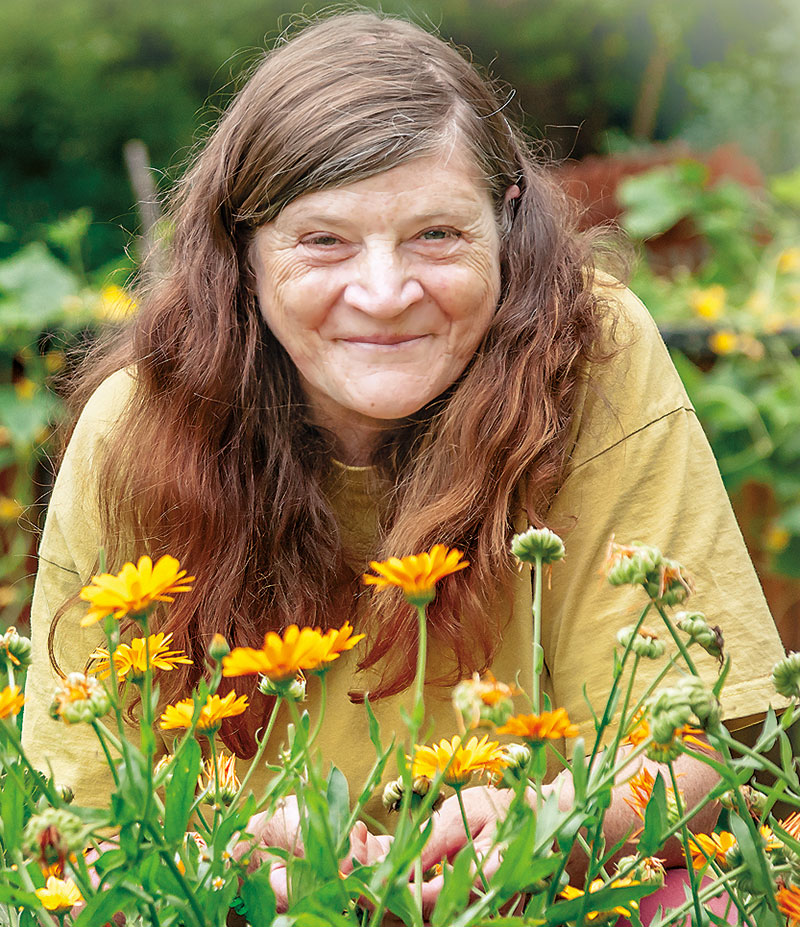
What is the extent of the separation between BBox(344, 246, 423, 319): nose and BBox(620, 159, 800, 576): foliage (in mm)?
911

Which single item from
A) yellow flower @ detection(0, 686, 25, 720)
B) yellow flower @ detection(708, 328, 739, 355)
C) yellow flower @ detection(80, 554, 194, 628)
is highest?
yellow flower @ detection(80, 554, 194, 628)

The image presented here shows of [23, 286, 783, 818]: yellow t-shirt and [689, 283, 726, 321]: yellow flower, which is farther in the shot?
[689, 283, 726, 321]: yellow flower

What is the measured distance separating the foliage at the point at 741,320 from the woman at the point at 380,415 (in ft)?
2.60

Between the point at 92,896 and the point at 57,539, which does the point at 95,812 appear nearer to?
the point at 92,896

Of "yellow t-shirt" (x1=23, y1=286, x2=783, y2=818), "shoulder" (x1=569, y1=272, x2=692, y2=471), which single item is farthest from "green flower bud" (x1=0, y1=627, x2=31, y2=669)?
"shoulder" (x1=569, y1=272, x2=692, y2=471)

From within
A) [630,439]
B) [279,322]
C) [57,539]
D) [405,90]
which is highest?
[405,90]

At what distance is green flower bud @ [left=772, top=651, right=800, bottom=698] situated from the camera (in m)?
0.58

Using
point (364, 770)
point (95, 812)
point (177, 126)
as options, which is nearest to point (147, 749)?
point (95, 812)

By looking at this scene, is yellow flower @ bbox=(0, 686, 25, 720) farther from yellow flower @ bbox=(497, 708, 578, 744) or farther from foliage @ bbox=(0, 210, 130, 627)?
foliage @ bbox=(0, 210, 130, 627)

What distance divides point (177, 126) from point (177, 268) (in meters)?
3.07

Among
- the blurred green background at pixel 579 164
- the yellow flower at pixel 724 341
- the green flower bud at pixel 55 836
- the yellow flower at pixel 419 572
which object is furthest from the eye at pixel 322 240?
the yellow flower at pixel 724 341

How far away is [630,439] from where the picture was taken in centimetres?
127

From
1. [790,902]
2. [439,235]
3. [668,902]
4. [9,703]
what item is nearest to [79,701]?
[9,703]

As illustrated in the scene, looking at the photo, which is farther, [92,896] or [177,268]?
[177,268]
